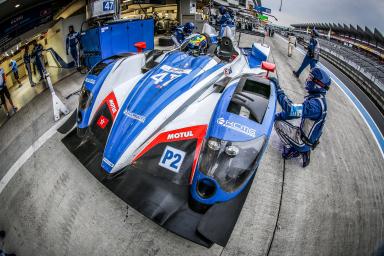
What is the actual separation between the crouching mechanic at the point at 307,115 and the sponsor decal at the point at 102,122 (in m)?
2.19

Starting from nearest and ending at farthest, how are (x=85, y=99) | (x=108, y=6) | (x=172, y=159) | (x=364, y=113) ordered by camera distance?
1. (x=172, y=159)
2. (x=85, y=99)
3. (x=364, y=113)
4. (x=108, y=6)

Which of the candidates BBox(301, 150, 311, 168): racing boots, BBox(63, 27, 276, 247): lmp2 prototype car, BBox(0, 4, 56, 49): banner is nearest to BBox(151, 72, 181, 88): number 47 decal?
BBox(63, 27, 276, 247): lmp2 prototype car

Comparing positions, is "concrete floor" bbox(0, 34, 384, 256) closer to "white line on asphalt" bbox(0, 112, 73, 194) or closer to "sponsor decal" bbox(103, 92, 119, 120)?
"white line on asphalt" bbox(0, 112, 73, 194)

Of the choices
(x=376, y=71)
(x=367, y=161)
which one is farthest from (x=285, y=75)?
(x=367, y=161)

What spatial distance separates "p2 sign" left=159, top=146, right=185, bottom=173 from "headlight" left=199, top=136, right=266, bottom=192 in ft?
0.98

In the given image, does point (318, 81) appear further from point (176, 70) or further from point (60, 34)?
point (60, 34)

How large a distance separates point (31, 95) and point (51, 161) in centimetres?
283


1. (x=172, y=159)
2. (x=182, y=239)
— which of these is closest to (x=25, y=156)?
(x=172, y=159)

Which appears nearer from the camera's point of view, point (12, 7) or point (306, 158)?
point (306, 158)

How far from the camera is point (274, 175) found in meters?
3.29

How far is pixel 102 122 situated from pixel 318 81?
8.99 ft

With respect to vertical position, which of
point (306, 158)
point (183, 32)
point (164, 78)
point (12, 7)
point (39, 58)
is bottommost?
point (306, 158)

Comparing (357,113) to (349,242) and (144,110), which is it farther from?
(144,110)

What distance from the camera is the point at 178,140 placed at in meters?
2.52
